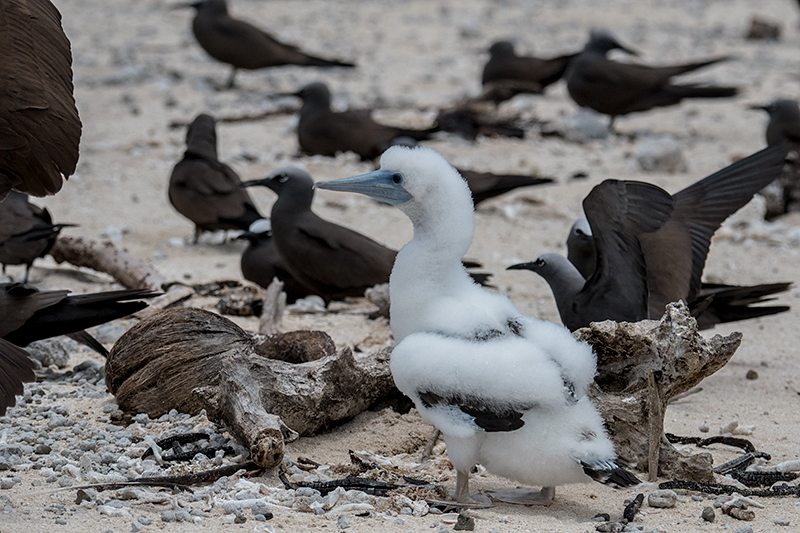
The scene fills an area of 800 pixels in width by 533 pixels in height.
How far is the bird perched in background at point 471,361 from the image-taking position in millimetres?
3695

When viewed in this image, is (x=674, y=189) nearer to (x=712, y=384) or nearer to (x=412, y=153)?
(x=712, y=384)

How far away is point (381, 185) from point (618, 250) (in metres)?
1.67

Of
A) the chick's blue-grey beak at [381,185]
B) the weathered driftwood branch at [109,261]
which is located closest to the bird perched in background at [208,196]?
the weathered driftwood branch at [109,261]

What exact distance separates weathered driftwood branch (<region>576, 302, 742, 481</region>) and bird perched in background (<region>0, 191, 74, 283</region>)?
4.28 meters

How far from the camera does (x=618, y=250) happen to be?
5.15 meters

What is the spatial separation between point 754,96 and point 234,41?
7.53m

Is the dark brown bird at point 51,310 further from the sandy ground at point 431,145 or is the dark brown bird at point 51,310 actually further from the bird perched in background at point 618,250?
the bird perched in background at point 618,250

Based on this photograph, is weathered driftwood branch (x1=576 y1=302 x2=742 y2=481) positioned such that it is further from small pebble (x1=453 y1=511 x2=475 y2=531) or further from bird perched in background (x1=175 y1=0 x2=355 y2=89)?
bird perched in background (x1=175 y1=0 x2=355 y2=89)

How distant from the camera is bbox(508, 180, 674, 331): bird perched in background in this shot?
496cm

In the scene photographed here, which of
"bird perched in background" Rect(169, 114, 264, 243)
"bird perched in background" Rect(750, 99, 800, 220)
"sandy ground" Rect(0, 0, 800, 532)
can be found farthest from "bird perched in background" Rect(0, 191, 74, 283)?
"bird perched in background" Rect(750, 99, 800, 220)

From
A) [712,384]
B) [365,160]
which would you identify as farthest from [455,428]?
[365,160]

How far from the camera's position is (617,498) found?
4.19 m

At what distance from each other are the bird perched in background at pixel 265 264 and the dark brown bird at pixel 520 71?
620 cm

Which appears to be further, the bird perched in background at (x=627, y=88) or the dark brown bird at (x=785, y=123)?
the bird perched in background at (x=627, y=88)
